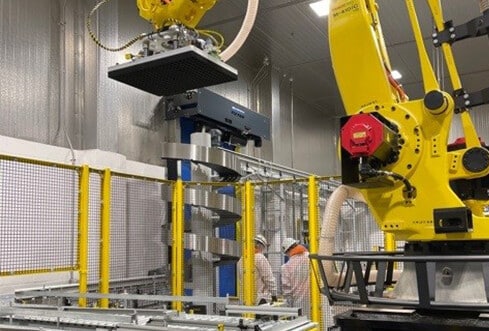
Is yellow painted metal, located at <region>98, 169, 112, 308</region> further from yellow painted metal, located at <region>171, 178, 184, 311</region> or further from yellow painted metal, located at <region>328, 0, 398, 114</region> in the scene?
yellow painted metal, located at <region>328, 0, 398, 114</region>

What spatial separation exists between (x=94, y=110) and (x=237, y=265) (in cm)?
290

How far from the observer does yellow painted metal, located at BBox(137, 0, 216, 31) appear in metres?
2.96

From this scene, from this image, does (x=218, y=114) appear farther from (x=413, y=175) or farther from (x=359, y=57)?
(x=413, y=175)

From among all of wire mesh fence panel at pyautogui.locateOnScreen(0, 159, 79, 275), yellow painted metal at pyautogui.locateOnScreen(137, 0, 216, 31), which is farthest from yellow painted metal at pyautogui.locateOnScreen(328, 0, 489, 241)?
wire mesh fence panel at pyautogui.locateOnScreen(0, 159, 79, 275)

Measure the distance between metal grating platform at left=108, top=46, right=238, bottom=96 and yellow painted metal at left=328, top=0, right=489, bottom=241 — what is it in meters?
0.70

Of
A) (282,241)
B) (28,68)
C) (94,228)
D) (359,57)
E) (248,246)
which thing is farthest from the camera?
(282,241)

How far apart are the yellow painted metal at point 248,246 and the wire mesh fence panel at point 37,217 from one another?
1.91 m

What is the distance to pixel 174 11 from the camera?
2.96m

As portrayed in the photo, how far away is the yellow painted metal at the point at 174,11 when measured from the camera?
2.96m

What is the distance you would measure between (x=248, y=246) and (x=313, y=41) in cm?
479

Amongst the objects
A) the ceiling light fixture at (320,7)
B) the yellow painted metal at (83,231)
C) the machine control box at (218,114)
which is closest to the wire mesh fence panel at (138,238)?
the yellow painted metal at (83,231)

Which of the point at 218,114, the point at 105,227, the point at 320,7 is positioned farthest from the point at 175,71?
the point at 320,7

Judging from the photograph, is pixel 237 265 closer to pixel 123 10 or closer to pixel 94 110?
pixel 94 110

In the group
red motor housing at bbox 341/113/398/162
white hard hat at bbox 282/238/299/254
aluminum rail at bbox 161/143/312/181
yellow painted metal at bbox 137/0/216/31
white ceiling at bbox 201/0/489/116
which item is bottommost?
white hard hat at bbox 282/238/299/254
